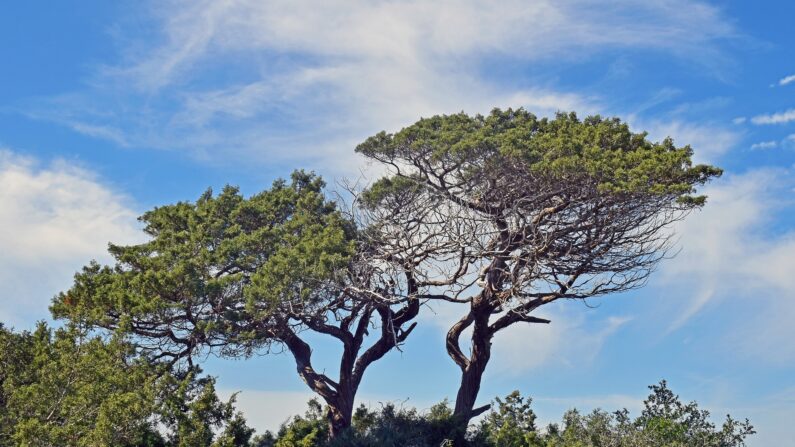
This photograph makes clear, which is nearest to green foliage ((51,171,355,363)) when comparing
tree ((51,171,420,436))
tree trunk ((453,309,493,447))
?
tree ((51,171,420,436))

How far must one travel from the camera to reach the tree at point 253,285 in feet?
52.1

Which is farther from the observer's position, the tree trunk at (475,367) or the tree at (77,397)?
the tree trunk at (475,367)

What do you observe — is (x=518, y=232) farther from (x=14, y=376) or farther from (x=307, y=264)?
(x=14, y=376)

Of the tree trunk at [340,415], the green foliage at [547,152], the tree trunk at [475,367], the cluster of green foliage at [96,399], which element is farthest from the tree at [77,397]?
the tree trunk at [475,367]

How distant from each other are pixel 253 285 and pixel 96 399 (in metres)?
3.52

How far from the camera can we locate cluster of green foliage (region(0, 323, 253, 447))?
1405 cm

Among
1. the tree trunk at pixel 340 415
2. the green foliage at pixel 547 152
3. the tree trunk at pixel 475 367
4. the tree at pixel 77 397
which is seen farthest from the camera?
the tree trunk at pixel 475 367

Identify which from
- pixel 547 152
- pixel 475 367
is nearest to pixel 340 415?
pixel 475 367

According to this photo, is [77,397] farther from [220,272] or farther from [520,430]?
[520,430]

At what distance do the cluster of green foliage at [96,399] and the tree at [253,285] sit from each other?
2.55ft

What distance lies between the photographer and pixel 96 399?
47.4 feet

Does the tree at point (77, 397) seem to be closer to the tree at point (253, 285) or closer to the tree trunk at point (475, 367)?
the tree at point (253, 285)

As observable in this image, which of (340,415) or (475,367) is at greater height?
(475,367)

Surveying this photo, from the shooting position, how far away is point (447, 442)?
Result: 16.5m
